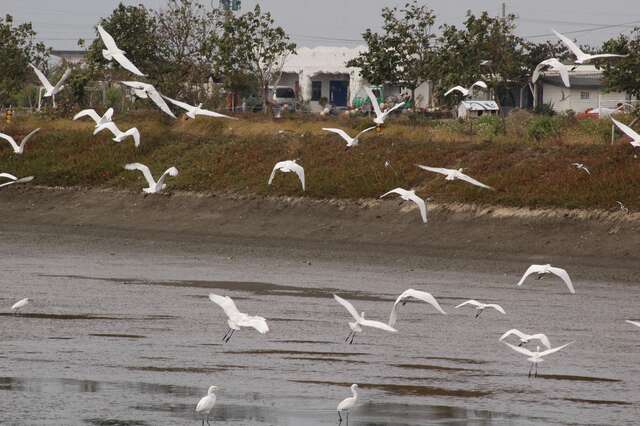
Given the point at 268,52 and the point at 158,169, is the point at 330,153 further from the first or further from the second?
the point at 268,52

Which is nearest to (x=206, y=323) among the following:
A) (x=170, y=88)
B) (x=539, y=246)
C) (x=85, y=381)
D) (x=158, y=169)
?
(x=85, y=381)

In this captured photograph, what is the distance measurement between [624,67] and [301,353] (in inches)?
1349

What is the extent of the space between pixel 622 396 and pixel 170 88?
4387cm

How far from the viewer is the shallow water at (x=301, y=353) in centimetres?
1527

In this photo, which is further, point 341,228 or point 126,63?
point 341,228

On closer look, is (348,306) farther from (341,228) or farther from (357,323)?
(341,228)

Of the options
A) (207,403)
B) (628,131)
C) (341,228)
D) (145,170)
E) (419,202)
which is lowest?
(341,228)

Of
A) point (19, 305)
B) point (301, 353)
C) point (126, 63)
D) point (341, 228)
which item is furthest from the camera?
point (341, 228)

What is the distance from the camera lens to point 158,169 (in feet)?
156

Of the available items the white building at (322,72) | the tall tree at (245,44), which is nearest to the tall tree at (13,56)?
the tall tree at (245,44)

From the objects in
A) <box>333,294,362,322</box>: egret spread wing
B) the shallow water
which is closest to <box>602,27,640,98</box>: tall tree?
the shallow water

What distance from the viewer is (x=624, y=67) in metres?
50.8

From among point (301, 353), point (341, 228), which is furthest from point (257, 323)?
point (341, 228)

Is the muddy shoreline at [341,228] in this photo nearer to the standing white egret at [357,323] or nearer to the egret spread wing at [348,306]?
the standing white egret at [357,323]
